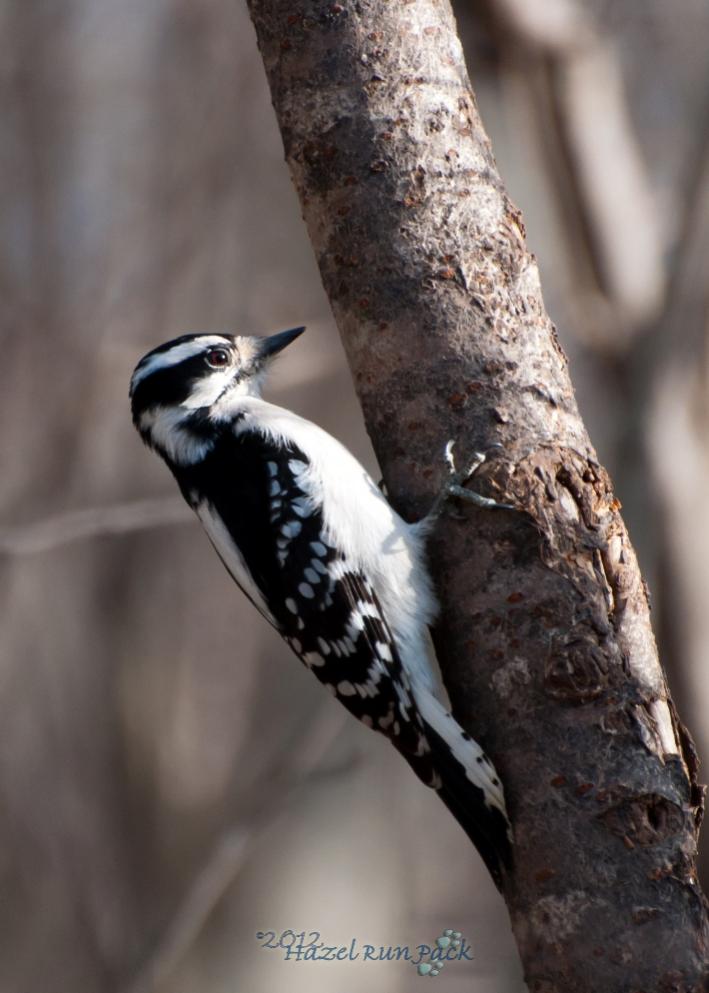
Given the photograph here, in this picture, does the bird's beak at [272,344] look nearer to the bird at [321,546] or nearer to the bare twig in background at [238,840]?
the bird at [321,546]

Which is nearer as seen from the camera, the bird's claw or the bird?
the bird's claw

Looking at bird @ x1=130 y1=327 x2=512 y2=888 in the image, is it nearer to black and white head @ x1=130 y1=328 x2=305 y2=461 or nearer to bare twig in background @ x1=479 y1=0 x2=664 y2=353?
black and white head @ x1=130 y1=328 x2=305 y2=461

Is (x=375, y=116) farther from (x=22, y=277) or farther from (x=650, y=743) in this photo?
(x=22, y=277)

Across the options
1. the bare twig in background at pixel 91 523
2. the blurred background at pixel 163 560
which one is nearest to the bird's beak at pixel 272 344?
the bare twig in background at pixel 91 523

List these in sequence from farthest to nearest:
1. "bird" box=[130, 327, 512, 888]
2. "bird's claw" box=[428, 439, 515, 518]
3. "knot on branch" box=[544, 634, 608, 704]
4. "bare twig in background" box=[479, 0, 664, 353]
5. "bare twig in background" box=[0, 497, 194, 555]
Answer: "bare twig in background" box=[0, 497, 194, 555] < "bare twig in background" box=[479, 0, 664, 353] < "bird" box=[130, 327, 512, 888] < "bird's claw" box=[428, 439, 515, 518] < "knot on branch" box=[544, 634, 608, 704]

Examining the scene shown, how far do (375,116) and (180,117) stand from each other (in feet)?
16.9

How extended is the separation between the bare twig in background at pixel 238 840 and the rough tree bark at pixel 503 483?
463cm

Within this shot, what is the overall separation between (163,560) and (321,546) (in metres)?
4.57

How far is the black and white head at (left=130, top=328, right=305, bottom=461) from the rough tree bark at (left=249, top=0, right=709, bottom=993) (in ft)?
2.35

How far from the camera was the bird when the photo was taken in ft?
10.1

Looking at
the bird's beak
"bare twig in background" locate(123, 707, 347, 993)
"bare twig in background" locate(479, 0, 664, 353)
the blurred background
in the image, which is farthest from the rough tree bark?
"bare twig in background" locate(123, 707, 347, 993)

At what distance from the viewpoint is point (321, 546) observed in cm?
339

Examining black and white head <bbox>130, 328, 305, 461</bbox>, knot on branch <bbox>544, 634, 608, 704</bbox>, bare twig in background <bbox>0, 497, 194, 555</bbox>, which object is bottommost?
bare twig in background <bbox>0, 497, 194, 555</bbox>

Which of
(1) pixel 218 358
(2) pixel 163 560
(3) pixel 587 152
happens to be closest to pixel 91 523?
(2) pixel 163 560
